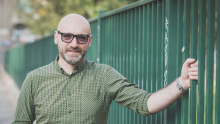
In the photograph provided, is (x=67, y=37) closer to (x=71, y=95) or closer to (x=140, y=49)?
(x=71, y=95)

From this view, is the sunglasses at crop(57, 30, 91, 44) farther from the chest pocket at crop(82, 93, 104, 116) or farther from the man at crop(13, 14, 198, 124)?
the chest pocket at crop(82, 93, 104, 116)

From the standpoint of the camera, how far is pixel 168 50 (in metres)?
2.49

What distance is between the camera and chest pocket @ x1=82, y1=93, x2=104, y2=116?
253 cm

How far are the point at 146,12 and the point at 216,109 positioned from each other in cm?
129

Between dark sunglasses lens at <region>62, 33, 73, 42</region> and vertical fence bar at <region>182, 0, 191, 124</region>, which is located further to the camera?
dark sunglasses lens at <region>62, 33, 73, 42</region>

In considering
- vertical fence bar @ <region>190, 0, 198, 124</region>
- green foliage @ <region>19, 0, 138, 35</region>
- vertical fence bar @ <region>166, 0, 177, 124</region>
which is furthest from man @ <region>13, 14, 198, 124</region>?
green foliage @ <region>19, 0, 138, 35</region>

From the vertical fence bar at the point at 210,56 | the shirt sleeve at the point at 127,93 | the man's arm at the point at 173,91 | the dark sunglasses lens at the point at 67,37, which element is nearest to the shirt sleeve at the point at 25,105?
the dark sunglasses lens at the point at 67,37

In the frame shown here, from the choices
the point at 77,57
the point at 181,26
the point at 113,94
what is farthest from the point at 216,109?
the point at 77,57

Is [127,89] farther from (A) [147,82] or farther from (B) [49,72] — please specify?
(B) [49,72]

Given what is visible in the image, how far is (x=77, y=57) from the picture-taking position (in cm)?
259

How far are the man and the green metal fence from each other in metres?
0.34

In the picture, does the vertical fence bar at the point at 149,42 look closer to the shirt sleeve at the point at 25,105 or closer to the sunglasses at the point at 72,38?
the sunglasses at the point at 72,38

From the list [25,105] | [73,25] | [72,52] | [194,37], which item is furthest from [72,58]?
[194,37]

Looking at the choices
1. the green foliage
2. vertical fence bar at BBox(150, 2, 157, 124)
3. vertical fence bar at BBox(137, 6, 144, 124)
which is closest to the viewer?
vertical fence bar at BBox(150, 2, 157, 124)
